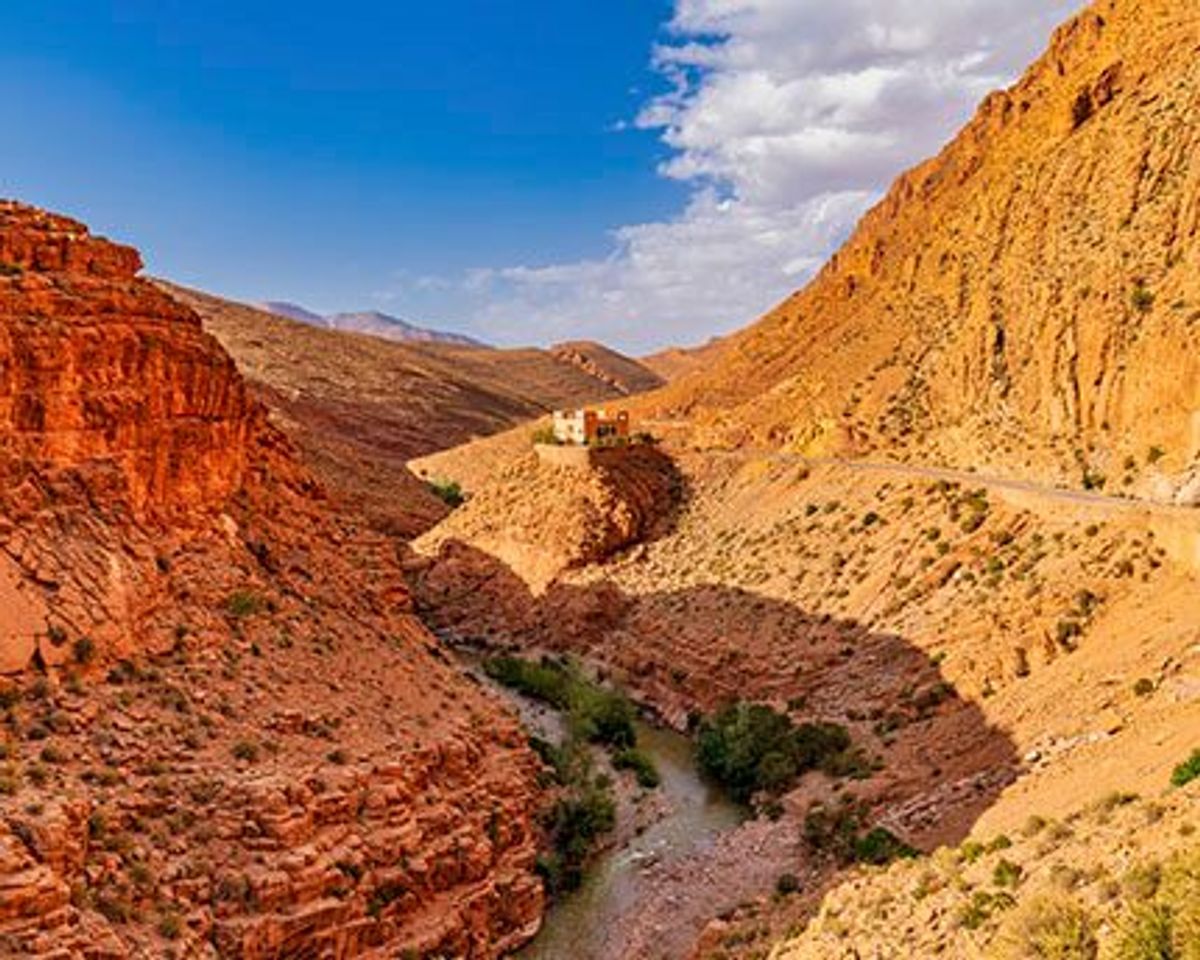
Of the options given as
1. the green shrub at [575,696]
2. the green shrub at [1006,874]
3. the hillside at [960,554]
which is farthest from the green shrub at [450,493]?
the green shrub at [1006,874]

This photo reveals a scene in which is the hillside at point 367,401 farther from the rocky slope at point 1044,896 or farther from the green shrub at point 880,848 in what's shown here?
the rocky slope at point 1044,896

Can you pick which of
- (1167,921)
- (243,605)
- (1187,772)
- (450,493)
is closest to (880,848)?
(1187,772)

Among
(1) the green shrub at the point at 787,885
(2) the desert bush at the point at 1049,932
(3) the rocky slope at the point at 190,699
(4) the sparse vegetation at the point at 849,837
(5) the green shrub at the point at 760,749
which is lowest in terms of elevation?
(1) the green shrub at the point at 787,885

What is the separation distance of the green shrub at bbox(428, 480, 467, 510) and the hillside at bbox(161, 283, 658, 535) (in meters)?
1.30

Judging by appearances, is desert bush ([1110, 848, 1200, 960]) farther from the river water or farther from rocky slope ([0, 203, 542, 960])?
the river water

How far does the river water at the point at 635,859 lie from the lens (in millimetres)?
22656

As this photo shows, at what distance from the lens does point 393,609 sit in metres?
28.1

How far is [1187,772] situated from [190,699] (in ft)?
50.8

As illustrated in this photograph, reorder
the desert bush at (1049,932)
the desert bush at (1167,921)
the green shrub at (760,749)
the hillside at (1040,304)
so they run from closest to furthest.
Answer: the desert bush at (1167,921) → the desert bush at (1049,932) → the green shrub at (760,749) → the hillside at (1040,304)

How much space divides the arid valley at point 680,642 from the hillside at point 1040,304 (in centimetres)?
21

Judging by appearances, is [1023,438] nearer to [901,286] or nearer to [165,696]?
[901,286]

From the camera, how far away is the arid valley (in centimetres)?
1655

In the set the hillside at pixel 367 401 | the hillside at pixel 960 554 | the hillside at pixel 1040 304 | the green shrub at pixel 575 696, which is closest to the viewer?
the hillside at pixel 960 554

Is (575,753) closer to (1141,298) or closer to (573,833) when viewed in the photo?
(573,833)
